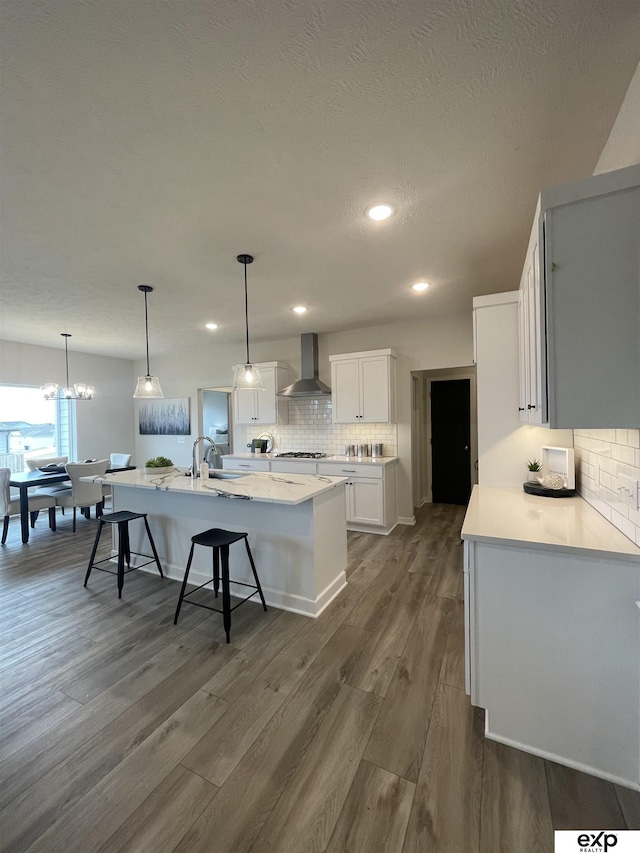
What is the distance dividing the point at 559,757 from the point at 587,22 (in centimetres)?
271

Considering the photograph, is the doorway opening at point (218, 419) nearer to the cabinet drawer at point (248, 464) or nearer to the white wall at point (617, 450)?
the cabinet drawer at point (248, 464)

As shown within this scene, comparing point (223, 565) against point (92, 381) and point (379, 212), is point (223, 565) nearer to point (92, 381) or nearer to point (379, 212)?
point (379, 212)

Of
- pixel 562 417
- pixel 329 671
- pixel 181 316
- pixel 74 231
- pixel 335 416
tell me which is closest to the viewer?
pixel 562 417

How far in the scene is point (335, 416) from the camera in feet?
16.3

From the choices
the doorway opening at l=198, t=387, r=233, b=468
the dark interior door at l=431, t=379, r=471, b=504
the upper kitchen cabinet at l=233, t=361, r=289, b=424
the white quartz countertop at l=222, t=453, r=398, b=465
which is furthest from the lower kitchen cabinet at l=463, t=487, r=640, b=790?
the doorway opening at l=198, t=387, r=233, b=468

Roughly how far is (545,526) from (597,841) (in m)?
1.06

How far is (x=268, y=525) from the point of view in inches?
109

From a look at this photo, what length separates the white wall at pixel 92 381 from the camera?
18.7ft

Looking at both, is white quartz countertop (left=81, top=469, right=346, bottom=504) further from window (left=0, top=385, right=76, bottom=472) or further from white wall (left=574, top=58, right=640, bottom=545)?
window (left=0, top=385, right=76, bottom=472)

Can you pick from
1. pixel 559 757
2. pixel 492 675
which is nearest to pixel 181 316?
pixel 492 675

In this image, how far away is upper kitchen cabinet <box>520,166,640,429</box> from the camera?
123 centimetres

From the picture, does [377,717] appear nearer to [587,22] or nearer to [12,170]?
[587,22]

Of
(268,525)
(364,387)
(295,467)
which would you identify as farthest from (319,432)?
(268,525)

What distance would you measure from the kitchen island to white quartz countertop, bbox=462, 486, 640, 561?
1140 mm
